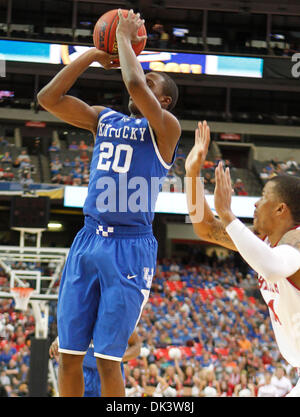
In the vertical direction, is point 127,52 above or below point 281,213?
above

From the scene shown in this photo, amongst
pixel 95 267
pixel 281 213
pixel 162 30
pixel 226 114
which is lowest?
pixel 95 267

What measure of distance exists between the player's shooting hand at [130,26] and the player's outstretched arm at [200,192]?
2.10ft

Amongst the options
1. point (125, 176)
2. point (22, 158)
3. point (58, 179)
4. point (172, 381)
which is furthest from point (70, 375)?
point (22, 158)

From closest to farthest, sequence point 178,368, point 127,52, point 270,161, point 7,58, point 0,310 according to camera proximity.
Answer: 1. point 127,52
2. point 178,368
3. point 0,310
4. point 7,58
5. point 270,161

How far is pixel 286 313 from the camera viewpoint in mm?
3029

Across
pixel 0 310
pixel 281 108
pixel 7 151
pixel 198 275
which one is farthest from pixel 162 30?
pixel 0 310

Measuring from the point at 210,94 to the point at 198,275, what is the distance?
8.60 m

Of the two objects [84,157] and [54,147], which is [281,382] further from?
[54,147]

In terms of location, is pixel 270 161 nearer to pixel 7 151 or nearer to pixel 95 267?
pixel 7 151

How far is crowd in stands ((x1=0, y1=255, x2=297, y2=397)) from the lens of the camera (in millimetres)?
11336

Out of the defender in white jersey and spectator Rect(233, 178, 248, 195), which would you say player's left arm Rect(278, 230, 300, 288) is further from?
spectator Rect(233, 178, 248, 195)

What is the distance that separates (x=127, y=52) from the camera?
133 inches

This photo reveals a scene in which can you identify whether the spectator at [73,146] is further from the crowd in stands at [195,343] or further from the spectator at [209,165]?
the crowd in stands at [195,343]

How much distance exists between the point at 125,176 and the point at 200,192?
1.69 feet
